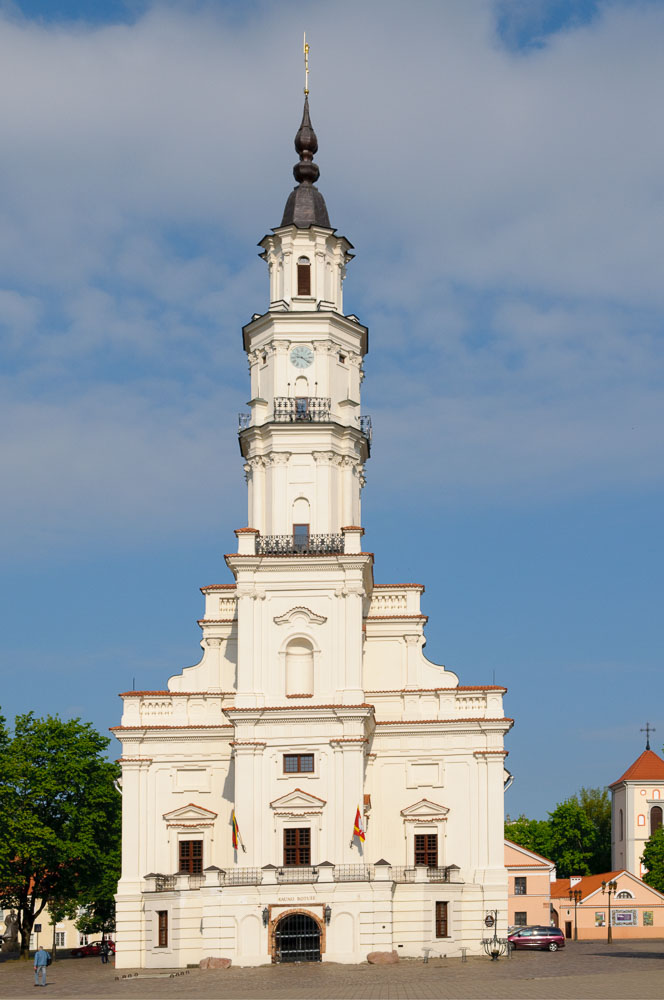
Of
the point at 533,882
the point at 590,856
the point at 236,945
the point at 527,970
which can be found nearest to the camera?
the point at 527,970

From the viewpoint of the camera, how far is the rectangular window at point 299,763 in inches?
2211

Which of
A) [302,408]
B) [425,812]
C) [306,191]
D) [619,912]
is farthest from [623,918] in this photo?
[306,191]

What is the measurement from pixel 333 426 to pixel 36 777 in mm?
23144

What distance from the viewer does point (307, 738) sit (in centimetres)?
5609

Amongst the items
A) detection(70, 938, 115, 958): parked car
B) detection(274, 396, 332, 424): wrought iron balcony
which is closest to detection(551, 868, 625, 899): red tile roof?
detection(70, 938, 115, 958): parked car

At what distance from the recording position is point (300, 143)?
219ft

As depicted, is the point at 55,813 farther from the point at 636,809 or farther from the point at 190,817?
the point at 636,809

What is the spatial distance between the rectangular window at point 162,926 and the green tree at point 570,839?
Result: 70.3 m

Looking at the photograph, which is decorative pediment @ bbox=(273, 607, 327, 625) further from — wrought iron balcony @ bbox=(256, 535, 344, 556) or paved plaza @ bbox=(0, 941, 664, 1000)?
paved plaza @ bbox=(0, 941, 664, 1000)

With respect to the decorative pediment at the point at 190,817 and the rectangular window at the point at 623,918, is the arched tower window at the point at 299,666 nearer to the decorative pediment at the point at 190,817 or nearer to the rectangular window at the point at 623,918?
the decorative pediment at the point at 190,817

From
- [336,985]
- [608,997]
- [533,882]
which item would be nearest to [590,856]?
[533,882]

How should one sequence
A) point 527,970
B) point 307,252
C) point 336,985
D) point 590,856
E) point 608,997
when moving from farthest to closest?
point 590,856
point 307,252
point 527,970
point 336,985
point 608,997

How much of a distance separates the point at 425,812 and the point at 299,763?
6.61m

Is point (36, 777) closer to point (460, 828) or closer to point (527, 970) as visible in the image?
point (460, 828)
